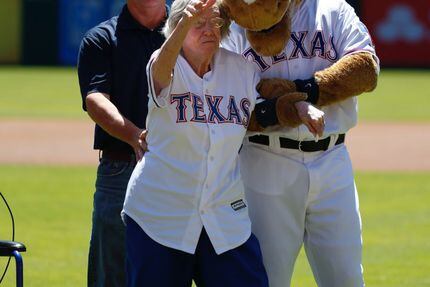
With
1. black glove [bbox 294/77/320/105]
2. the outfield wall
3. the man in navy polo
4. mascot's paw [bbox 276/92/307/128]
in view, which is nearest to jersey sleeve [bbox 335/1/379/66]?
black glove [bbox 294/77/320/105]

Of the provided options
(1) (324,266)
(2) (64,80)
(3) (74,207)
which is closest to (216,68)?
(1) (324,266)

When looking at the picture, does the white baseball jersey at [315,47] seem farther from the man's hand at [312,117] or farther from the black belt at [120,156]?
the black belt at [120,156]

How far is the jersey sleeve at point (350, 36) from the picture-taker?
4820 mm

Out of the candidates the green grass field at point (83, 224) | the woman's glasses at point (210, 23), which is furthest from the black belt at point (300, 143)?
the green grass field at point (83, 224)

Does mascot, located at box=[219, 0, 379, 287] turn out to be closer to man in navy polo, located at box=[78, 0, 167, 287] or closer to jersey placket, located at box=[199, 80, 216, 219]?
jersey placket, located at box=[199, 80, 216, 219]

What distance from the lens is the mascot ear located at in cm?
470

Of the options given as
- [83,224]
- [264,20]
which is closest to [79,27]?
[83,224]

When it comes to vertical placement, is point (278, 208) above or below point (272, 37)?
below

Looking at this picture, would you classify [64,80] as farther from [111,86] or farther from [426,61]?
[111,86]

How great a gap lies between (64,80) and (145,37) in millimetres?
22344

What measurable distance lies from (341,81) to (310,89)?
0.15m

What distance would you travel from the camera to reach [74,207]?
35.7 ft

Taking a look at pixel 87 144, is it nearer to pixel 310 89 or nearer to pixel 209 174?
pixel 310 89

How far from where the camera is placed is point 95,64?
5.46 m
